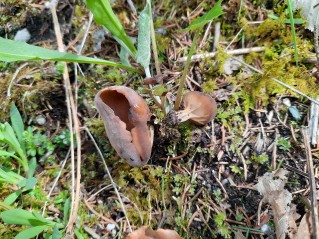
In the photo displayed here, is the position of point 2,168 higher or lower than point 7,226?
higher

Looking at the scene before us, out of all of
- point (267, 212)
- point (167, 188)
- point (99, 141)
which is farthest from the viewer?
point (99, 141)

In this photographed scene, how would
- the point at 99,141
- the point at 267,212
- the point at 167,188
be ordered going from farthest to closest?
the point at 99,141 < the point at 167,188 < the point at 267,212

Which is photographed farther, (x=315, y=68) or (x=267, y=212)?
(x=315, y=68)

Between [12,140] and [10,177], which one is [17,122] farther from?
[10,177]

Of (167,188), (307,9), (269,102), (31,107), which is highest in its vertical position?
(307,9)

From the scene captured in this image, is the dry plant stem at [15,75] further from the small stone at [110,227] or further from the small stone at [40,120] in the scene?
the small stone at [110,227]

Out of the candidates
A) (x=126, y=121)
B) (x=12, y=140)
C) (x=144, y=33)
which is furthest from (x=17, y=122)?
(x=144, y=33)

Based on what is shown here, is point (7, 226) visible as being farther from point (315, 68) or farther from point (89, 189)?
point (315, 68)

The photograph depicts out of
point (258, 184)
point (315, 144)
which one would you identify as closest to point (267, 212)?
point (258, 184)
